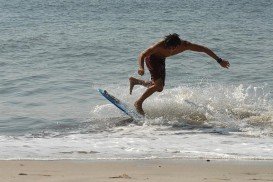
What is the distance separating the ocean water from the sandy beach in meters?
0.35

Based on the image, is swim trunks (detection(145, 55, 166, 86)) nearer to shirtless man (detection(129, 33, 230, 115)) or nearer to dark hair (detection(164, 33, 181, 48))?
shirtless man (detection(129, 33, 230, 115))

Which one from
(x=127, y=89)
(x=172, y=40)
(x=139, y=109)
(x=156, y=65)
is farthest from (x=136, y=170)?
(x=127, y=89)

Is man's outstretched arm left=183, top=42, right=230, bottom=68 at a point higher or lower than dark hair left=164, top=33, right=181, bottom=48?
lower

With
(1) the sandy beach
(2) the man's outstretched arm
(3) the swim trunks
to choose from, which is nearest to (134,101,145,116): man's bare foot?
(3) the swim trunks

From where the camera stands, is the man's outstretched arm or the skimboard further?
the skimboard

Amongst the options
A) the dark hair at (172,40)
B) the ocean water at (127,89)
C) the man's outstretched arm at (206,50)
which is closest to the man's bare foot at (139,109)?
the ocean water at (127,89)

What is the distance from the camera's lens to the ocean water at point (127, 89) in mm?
7191

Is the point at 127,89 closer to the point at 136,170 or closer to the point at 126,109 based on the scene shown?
the point at 126,109

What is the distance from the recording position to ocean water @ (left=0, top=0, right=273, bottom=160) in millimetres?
7191

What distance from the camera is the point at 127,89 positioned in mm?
11359

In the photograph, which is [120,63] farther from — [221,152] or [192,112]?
[221,152]

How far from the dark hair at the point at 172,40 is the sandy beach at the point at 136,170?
2833 millimetres

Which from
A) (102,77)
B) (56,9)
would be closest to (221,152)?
(102,77)

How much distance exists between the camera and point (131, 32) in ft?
67.9
